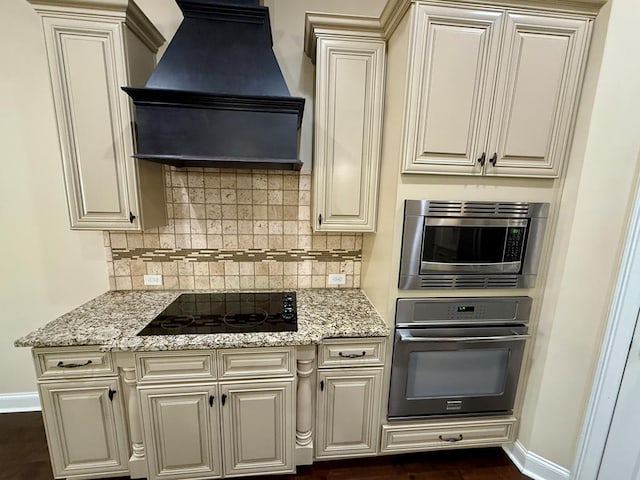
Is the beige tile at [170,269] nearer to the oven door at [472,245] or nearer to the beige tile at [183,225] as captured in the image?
the beige tile at [183,225]

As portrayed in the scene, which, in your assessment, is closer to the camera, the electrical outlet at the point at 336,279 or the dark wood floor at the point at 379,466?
→ the dark wood floor at the point at 379,466

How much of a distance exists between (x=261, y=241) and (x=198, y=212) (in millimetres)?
472

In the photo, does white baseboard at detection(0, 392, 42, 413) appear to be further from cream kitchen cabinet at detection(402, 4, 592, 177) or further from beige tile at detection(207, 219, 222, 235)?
cream kitchen cabinet at detection(402, 4, 592, 177)

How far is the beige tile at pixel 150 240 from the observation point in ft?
6.48

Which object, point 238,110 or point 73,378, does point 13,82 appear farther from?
point 73,378

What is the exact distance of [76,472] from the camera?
1.55 m

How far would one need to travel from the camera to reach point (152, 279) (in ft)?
6.63

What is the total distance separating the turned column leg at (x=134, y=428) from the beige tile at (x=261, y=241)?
1.01 m

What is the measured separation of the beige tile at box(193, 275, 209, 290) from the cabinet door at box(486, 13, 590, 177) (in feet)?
6.30

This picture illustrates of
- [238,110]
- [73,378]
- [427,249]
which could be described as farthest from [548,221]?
[73,378]

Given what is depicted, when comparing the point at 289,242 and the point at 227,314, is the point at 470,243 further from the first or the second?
the point at 227,314

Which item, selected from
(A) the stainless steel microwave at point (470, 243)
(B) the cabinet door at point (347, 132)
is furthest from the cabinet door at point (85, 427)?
(A) the stainless steel microwave at point (470, 243)

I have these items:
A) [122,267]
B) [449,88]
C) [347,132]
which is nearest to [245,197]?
[347,132]

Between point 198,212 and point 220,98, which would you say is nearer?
point 220,98
